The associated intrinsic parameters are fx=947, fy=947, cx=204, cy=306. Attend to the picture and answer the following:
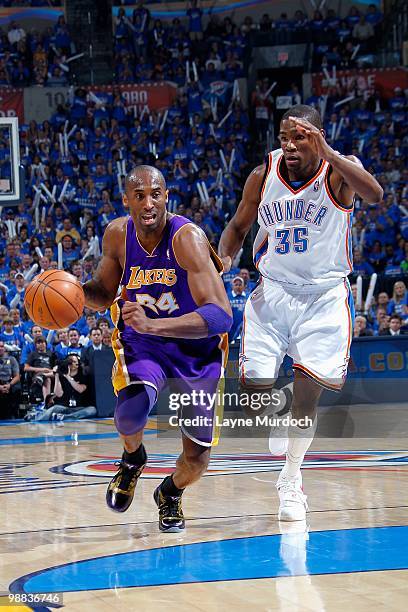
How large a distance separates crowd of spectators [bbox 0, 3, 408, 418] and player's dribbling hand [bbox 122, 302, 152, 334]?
7.25 metres

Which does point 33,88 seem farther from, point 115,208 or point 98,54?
point 115,208

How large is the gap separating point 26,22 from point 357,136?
8.95m

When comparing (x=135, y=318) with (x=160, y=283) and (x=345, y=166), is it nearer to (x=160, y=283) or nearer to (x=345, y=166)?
(x=160, y=283)

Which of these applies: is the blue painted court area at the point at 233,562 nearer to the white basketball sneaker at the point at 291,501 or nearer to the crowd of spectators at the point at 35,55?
the white basketball sneaker at the point at 291,501

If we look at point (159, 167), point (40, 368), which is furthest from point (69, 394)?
point (159, 167)

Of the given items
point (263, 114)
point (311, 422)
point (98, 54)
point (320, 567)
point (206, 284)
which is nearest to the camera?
point (320, 567)

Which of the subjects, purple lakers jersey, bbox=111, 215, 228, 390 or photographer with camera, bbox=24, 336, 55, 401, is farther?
photographer with camera, bbox=24, 336, 55, 401

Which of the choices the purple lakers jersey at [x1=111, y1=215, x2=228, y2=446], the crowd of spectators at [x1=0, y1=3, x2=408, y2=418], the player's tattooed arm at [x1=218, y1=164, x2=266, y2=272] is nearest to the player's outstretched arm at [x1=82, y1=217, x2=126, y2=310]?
the purple lakers jersey at [x1=111, y1=215, x2=228, y2=446]

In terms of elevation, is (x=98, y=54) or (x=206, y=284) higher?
(x=98, y=54)

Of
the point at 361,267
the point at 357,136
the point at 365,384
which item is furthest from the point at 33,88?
the point at 365,384

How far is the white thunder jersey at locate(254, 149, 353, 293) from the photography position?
17.4 ft

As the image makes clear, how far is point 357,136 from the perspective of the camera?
19.0m

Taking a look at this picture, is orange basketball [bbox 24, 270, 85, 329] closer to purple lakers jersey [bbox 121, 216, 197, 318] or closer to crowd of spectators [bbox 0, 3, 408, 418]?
purple lakers jersey [bbox 121, 216, 197, 318]

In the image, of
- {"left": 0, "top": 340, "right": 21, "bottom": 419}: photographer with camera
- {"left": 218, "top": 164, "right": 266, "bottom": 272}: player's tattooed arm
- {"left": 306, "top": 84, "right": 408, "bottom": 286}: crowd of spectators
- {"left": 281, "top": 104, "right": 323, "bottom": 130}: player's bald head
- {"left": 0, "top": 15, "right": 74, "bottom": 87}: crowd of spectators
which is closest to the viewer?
{"left": 281, "top": 104, "right": 323, "bottom": 130}: player's bald head
